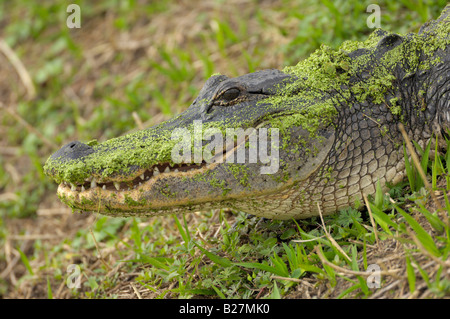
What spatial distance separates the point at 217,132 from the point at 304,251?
2.41ft

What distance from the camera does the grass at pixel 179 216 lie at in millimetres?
2201

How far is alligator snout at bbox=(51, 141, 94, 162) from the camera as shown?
2.36 meters

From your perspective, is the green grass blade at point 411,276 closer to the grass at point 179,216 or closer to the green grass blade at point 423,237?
the grass at point 179,216

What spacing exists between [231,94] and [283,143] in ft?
1.34

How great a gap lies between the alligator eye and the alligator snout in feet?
2.50

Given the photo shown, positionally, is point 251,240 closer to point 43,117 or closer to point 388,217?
point 388,217

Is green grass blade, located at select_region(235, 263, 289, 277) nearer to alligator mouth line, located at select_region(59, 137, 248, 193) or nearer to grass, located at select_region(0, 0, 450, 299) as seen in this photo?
grass, located at select_region(0, 0, 450, 299)

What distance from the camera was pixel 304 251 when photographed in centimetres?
229

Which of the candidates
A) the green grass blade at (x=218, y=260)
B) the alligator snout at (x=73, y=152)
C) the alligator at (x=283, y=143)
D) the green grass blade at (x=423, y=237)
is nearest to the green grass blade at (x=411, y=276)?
the green grass blade at (x=423, y=237)

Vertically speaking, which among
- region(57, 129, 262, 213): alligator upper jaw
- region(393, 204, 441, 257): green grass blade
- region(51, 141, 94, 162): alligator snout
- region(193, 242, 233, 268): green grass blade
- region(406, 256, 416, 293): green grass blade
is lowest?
region(193, 242, 233, 268): green grass blade

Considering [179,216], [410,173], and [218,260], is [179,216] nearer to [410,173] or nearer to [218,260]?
[218,260]

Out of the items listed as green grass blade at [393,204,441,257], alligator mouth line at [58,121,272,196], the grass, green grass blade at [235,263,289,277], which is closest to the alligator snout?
alligator mouth line at [58,121,272,196]

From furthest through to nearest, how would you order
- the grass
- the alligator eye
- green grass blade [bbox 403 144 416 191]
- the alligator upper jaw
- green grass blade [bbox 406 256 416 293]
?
the alligator eye
green grass blade [bbox 403 144 416 191]
the alligator upper jaw
the grass
green grass blade [bbox 406 256 416 293]
